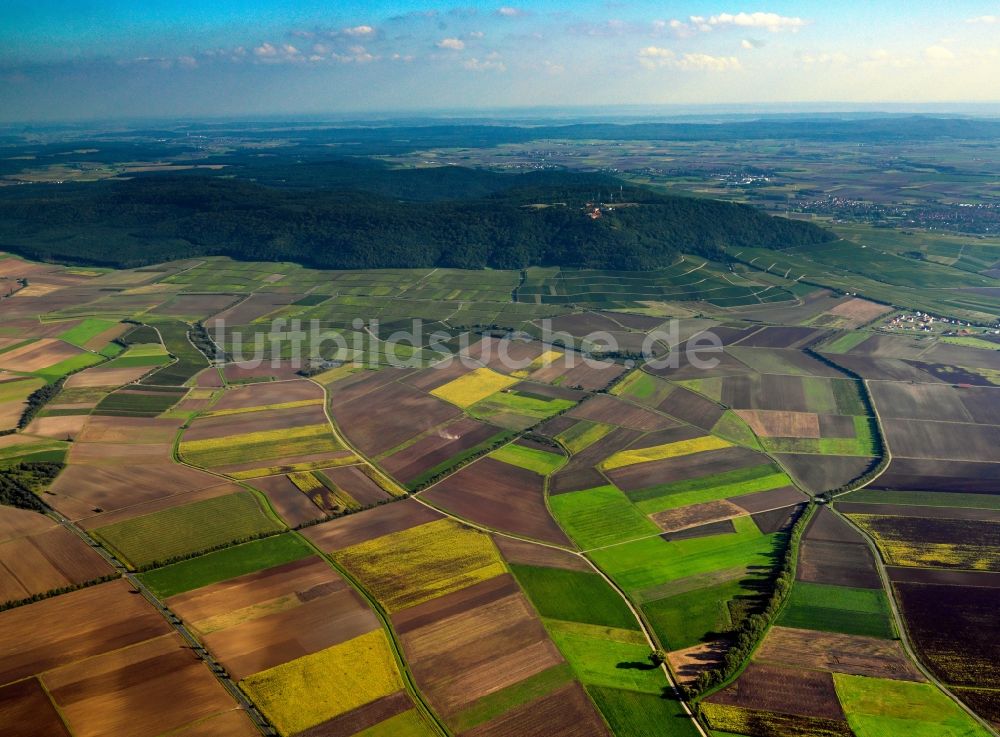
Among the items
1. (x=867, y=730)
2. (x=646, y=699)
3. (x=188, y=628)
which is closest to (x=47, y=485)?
(x=188, y=628)

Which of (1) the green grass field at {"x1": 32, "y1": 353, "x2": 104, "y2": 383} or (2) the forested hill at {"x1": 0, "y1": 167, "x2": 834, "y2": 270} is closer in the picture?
(1) the green grass field at {"x1": 32, "y1": 353, "x2": 104, "y2": 383}

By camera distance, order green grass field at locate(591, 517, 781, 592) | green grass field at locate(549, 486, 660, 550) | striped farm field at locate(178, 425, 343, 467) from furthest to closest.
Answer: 1. striped farm field at locate(178, 425, 343, 467)
2. green grass field at locate(549, 486, 660, 550)
3. green grass field at locate(591, 517, 781, 592)

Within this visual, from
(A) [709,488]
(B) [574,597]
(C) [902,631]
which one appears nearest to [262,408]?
(B) [574,597]

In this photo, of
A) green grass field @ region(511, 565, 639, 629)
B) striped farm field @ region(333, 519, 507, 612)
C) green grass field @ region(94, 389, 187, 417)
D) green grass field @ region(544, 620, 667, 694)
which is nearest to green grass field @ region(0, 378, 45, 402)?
green grass field @ region(94, 389, 187, 417)

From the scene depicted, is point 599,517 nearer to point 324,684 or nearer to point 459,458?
point 459,458

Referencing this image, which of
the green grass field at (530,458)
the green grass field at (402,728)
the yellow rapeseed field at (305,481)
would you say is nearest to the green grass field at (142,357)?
the yellow rapeseed field at (305,481)

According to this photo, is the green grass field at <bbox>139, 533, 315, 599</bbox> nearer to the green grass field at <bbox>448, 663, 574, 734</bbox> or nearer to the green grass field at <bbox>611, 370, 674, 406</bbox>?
the green grass field at <bbox>448, 663, 574, 734</bbox>
